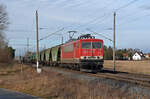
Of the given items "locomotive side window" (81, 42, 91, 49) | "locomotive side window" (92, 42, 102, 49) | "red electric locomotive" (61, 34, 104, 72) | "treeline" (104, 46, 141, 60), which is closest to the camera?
"red electric locomotive" (61, 34, 104, 72)

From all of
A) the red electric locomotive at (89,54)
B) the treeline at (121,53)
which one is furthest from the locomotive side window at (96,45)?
the treeline at (121,53)

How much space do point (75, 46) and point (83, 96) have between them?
16.7 meters

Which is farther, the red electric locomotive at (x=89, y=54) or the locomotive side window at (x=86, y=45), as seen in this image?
the locomotive side window at (x=86, y=45)

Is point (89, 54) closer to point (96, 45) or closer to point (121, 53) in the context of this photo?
point (96, 45)

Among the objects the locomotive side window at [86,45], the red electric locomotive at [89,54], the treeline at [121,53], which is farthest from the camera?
the treeline at [121,53]

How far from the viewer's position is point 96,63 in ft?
80.7

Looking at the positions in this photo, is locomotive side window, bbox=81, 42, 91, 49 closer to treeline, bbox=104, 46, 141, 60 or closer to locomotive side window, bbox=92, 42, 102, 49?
locomotive side window, bbox=92, 42, 102, 49

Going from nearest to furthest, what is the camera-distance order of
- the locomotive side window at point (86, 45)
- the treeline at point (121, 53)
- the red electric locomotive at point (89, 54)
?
the red electric locomotive at point (89, 54)
the locomotive side window at point (86, 45)
the treeline at point (121, 53)

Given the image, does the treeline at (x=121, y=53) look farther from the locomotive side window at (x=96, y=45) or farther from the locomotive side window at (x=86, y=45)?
the locomotive side window at (x=86, y=45)

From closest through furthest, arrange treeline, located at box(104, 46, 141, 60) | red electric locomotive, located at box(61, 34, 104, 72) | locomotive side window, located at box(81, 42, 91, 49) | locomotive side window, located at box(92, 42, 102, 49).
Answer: red electric locomotive, located at box(61, 34, 104, 72) < locomotive side window, located at box(81, 42, 91, 49) < locomotive side window, located at box(92, 42, 102, 49) < treeline, located at box(104, 46, 141, 60)

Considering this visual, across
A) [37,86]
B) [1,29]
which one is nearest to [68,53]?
[37,86]

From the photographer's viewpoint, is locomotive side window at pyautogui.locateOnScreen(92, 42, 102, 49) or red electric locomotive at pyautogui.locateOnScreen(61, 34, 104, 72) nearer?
red electric locomotive at pyautogui.locateOnScreen(61, 34, 104, 72)

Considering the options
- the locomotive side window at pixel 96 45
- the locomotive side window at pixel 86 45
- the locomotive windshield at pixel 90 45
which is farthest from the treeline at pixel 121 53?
the locomotive side window at pixel 86 45

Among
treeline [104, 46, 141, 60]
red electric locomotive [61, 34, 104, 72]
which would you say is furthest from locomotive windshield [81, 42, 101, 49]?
treeline [104, 46, 141, 60]
